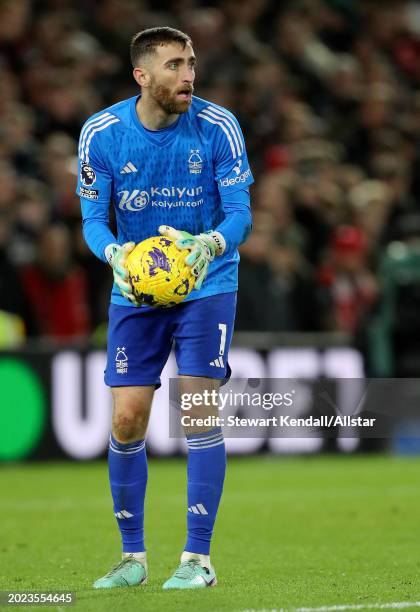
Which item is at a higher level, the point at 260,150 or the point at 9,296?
the point at 260,150

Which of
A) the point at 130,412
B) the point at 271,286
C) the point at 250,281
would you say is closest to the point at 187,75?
the point at 130,412

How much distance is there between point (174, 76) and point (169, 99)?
10cm

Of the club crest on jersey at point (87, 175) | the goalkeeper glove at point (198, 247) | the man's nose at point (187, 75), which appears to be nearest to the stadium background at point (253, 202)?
the club crest on jersey at point (87, 175)

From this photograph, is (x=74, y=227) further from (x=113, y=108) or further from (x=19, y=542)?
(x=113, y=108)

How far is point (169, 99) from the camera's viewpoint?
6.03 metres

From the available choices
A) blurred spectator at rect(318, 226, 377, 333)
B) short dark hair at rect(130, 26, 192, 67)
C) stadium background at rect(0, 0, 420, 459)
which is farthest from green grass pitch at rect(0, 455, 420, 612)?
short dark hair at rect(130, 26, 192, 67)

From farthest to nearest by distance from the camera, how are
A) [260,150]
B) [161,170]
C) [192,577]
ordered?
1. [260,150]
2. [161,170]
3. [192,577]

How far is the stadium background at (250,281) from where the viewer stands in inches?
360

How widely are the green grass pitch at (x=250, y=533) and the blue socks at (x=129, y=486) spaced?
0.75 ft

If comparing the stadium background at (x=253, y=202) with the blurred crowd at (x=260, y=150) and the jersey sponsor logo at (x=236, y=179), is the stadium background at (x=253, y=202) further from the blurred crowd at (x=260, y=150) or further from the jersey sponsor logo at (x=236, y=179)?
the jersey sponsor logo at (x=236, y=179)

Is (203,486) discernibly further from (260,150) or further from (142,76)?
(260,150)

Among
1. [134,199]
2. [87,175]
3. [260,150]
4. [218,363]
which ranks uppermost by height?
[260,150]

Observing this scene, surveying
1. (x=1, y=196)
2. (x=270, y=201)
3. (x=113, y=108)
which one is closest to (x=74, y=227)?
(x=1, y=196)

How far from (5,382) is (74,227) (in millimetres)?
1466
